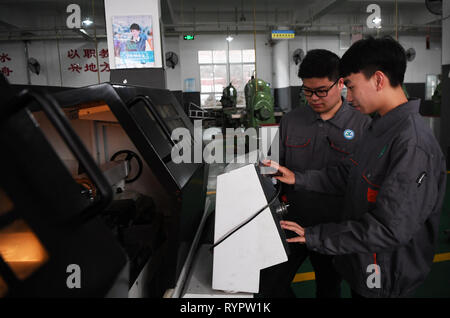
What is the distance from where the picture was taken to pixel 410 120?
42.1 inches

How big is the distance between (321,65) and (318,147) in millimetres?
414

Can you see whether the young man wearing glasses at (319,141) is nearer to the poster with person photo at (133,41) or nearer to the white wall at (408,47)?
the poster with person photo at (133,41)

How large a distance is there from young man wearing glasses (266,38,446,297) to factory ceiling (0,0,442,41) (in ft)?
29.6

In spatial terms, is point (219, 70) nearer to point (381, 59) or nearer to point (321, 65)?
point (321, 65)

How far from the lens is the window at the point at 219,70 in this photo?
13734 mm

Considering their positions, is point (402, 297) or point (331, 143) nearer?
point (402, 297)

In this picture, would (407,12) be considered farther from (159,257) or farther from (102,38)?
(159,257)

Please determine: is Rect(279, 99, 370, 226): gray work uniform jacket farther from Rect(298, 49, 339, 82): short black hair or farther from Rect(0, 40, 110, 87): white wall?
Rect(0, 40, 110, 87): white wall

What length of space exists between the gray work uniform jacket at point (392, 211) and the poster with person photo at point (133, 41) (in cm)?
282

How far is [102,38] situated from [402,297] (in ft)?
42.8

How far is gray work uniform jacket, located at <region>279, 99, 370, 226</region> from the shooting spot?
5.57 ft

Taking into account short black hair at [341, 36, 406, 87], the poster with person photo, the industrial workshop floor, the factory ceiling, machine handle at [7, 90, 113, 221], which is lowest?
the industrial workshop floor

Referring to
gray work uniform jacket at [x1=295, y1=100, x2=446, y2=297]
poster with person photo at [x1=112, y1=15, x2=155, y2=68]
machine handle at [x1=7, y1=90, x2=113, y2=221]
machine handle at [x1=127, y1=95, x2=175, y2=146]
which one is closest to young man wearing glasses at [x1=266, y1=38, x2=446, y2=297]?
gray work uniform jacket at [x1=295, y1=100, x2=446, y2=297]
